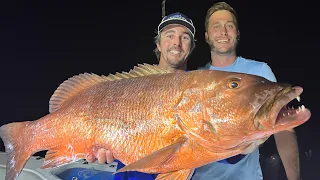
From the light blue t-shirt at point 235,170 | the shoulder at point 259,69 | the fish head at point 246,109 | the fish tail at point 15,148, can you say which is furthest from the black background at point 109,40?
the fish head at point 246,109

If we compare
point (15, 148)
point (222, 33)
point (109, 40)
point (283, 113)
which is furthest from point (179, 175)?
point (109, 40)

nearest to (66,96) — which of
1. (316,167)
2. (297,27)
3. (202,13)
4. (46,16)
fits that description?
(316,167)

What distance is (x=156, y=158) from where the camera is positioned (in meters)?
1.72

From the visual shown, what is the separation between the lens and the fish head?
4.93 feet

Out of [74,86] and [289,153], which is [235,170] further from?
[74,86]

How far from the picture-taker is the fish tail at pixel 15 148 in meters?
2.31

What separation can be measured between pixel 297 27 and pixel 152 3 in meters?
23.0

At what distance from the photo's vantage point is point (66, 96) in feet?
7.96

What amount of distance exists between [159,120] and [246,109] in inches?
22.8

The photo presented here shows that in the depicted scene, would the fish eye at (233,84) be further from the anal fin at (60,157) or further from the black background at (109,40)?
the black background at (109,40)

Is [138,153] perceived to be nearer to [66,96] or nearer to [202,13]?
[66,96]

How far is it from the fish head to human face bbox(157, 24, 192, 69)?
928 mm

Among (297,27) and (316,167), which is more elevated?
(297,27)

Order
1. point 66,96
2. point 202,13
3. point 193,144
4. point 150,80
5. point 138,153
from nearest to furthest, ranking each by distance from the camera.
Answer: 1. point 193,144
2. point 138,153
3. point 150,80
4. point 66,96
5. point 202,13
